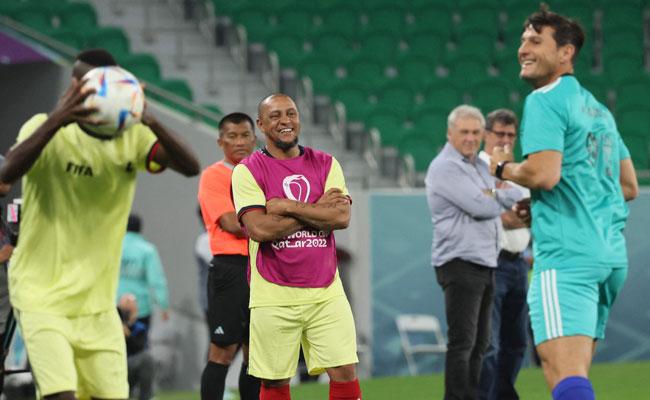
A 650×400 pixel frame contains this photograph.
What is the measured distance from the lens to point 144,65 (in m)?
16.0

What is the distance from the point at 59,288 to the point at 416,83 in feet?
42.7

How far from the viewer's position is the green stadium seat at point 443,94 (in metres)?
17.0

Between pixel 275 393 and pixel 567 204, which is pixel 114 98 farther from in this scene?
pixel 275 393

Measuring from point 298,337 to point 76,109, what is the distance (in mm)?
2158

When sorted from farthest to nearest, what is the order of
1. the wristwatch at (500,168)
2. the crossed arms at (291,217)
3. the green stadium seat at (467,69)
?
the green stadium seat at (467,69)
the crossed arms at (291,217)
the wristwatch at (500,168)

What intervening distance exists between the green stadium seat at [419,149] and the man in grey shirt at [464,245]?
23.1ft

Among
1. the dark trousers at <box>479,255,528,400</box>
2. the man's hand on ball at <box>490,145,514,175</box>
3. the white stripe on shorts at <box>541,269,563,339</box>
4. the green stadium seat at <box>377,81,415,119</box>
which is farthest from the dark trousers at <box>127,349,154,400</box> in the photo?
the green stadium seat at <box>377,81,415,119</box>

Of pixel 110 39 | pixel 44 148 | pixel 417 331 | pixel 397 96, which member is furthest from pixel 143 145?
pixel 397 96

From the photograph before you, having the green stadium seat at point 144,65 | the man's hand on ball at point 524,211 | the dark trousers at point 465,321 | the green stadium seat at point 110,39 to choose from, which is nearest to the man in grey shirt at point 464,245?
the dark trousers at point 465,321

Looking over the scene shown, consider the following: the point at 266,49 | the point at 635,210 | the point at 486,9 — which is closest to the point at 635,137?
the point at 635,210

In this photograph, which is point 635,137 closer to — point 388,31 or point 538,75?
point 388,31

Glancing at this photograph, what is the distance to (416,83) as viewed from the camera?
17453mm

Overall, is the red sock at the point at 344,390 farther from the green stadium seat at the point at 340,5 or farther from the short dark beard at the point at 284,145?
the green stadium seat at the point at 340,5

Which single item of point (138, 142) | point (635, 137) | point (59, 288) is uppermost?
point (635, 137)
